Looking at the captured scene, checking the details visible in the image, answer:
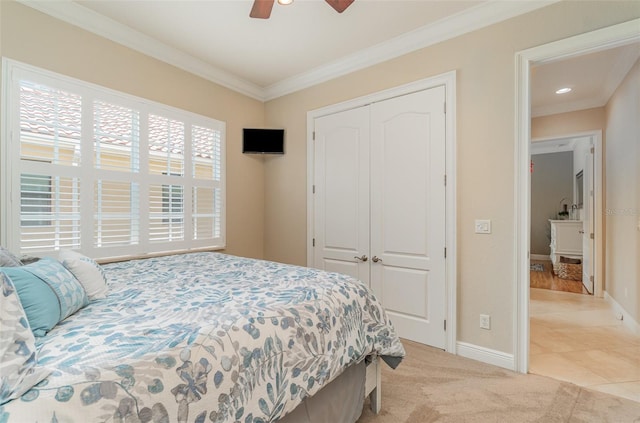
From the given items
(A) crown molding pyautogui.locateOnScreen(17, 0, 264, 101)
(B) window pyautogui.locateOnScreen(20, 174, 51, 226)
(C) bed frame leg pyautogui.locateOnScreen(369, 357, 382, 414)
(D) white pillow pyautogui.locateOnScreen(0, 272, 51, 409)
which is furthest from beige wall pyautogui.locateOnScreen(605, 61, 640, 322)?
(B) window pyautogui.locateOnScreen(20, 174, 51, 226)

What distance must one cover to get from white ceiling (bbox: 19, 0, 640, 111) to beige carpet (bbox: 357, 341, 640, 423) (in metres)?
2.71

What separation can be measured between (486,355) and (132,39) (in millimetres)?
4069

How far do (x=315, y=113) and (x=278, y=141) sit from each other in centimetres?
62

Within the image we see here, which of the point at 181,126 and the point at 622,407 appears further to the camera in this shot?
the point at 181,126

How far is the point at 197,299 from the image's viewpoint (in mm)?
1382

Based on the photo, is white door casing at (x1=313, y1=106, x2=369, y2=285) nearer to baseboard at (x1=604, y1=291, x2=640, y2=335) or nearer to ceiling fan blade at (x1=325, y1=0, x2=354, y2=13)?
ceiling fan blade at (x1=325, y1=0, x2=354, y2=13)

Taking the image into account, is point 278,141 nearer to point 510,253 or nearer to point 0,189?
point 0,189

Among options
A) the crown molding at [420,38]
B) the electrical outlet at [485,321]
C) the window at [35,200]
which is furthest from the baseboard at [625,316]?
the window at [35,200]

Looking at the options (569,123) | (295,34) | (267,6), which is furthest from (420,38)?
(569,123)

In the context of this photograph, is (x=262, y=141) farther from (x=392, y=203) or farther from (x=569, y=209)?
(x=569, y=209)

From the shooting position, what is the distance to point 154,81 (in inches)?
112

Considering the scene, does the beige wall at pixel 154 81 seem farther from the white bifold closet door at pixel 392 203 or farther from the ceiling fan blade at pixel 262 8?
the ceiling fan blade at pixel 262 8

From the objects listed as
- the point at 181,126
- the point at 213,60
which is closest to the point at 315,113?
the point at 213,60

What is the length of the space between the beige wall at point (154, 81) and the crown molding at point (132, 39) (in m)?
0.05
